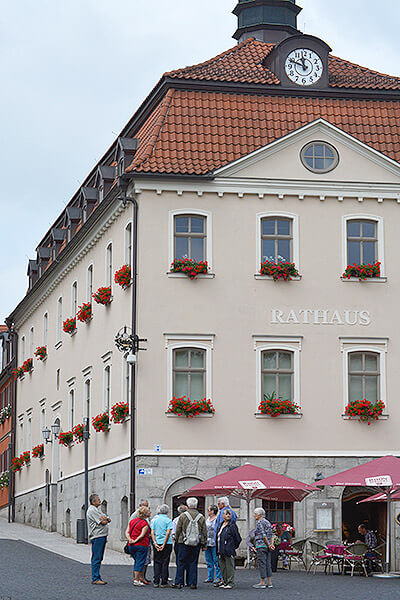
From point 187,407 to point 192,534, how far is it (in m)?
8.43

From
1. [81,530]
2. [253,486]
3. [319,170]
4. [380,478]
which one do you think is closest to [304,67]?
[319,170]

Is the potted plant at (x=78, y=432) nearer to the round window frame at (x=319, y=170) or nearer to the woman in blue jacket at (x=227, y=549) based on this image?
the round window frame at (x=319, y=170)

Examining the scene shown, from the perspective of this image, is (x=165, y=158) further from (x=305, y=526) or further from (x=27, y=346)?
(x=27, y=346)

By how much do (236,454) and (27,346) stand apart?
72.6 ft

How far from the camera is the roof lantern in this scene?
41.1 meters

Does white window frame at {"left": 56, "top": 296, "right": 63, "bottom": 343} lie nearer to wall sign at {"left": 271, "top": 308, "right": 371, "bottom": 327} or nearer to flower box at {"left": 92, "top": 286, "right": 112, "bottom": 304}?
flower box at {"left": 92, "top": 286, "right": 112, "bottom": 304}

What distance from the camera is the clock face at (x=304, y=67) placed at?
35.4 metres

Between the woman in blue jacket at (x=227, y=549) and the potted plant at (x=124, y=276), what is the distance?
35.7 feet

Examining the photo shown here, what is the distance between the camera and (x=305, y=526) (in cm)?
3238

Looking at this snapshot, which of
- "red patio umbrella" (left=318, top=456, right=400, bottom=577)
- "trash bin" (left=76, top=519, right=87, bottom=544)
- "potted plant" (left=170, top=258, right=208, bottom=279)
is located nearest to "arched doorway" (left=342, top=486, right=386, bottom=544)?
"red patio umbrella" (left=318, top=456, right=400, bottom=577)

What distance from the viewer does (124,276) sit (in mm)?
33344

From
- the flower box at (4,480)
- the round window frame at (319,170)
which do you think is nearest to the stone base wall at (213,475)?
the round window frame at (319,170)

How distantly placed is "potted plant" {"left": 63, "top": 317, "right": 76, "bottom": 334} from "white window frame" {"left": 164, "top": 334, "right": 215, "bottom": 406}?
28.4 ft

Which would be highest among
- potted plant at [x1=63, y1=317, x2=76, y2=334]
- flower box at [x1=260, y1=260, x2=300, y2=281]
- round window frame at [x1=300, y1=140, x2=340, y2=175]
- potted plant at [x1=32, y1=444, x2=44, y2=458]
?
round window frame at [x1=300, y1=140, x2=340, y2=175]
